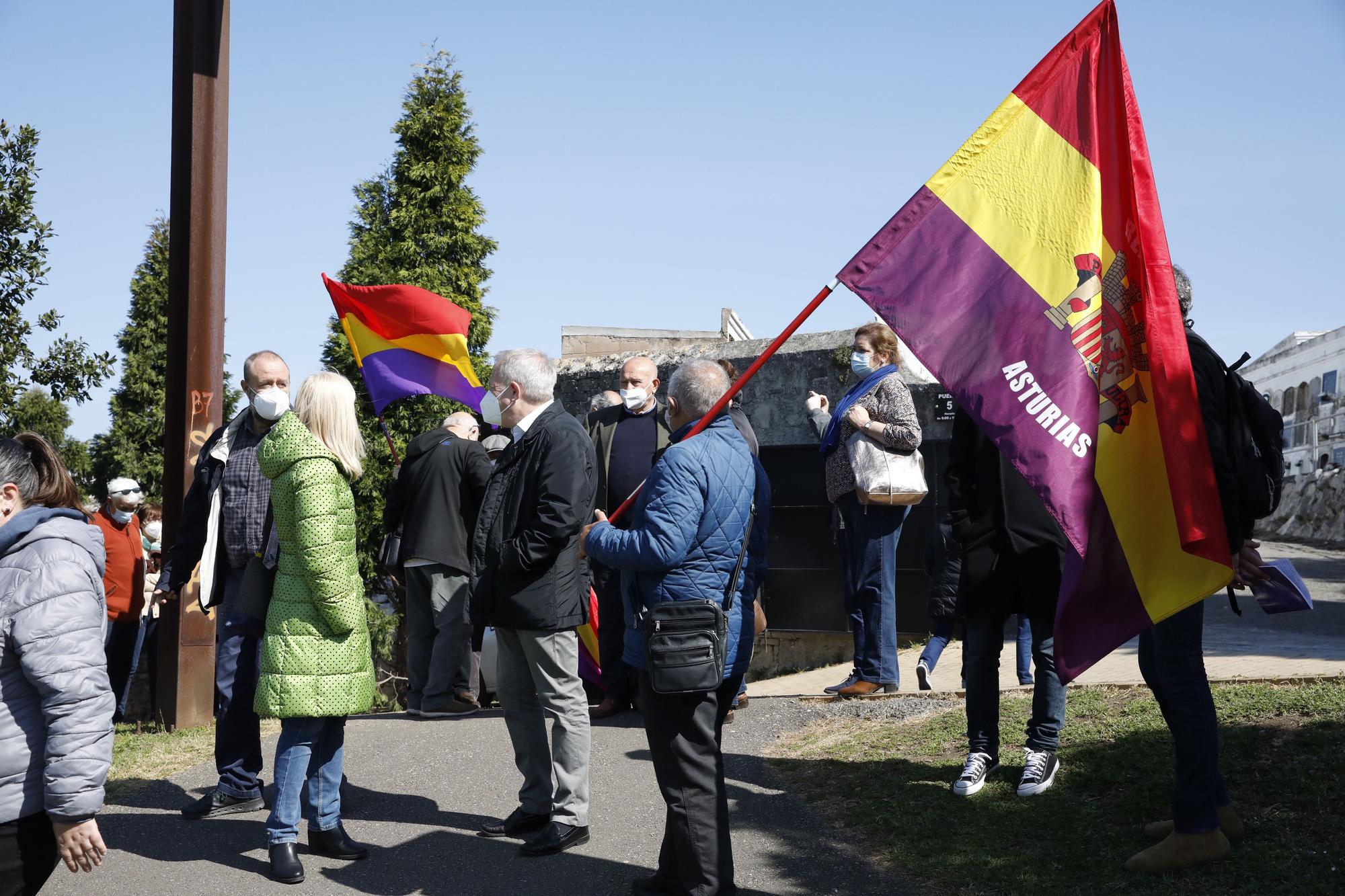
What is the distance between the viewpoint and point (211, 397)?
7.79m

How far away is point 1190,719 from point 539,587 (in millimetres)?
2440

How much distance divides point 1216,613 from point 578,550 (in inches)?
310

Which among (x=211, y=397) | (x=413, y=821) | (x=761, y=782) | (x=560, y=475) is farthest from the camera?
(x=211, y=397)

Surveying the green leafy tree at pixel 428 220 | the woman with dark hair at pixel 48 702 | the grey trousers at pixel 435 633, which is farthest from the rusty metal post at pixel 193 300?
the green leafy tree at pixel 428 220

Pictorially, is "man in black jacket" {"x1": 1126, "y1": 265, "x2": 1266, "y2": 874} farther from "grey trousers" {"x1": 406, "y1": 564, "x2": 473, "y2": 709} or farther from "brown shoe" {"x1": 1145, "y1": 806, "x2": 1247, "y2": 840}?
"grey trousers" {"x1": 406, "y1": 564, "x2": 473, "y2": 709}

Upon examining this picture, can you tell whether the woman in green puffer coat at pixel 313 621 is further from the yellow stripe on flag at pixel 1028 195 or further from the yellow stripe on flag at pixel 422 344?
the yellow stripe on flag at pixel 422 344

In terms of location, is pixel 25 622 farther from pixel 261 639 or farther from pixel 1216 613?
pixel 1216 613

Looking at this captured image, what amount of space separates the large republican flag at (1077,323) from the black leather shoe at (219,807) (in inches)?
142

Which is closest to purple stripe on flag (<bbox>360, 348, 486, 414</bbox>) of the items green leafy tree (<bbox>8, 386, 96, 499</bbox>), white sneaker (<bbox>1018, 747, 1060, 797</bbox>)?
white sneaker (<bbox>1018, 747, 1060, 797</bbox>)

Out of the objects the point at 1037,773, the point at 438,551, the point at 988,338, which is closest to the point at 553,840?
the point at 1037,773

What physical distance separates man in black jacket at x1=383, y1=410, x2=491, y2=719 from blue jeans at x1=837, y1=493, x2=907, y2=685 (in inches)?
93.0

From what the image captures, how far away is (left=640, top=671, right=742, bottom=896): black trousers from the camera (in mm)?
4059

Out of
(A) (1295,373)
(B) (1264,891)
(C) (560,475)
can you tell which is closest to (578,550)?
(C) (560,475)

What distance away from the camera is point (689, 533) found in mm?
4086
